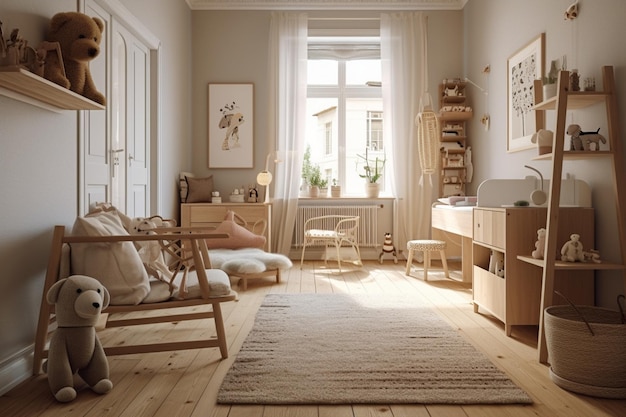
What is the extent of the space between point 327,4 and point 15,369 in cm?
519

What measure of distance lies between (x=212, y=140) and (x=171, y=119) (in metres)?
0.92

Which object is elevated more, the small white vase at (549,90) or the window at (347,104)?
the window at (347,104)

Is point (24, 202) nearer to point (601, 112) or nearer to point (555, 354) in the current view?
point (555, 354)

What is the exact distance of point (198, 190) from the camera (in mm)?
5684

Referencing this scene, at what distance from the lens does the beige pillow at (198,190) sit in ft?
18.5

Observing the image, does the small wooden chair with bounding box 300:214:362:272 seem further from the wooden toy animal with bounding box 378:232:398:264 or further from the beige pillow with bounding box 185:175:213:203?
the beige pillow with bounding box 185:175:213:203

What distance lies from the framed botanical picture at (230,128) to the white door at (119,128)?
151cm

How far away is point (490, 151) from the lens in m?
5.27

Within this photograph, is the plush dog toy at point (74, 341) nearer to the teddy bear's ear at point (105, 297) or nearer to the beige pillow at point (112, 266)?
the teddy bear's ear at point (105, 297)

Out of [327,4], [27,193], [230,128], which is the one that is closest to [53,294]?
[27,193]

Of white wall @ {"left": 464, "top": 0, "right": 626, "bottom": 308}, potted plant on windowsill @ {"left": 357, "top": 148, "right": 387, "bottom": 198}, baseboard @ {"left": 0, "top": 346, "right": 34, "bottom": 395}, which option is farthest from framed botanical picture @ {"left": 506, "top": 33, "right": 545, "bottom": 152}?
baseboard @ {"left": 0, "top": 346, "right": 34, "bottom": 395}

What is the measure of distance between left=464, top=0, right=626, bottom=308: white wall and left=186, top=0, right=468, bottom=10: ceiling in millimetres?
371

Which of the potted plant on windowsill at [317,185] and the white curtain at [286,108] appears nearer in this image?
the white curtain at [286,108]

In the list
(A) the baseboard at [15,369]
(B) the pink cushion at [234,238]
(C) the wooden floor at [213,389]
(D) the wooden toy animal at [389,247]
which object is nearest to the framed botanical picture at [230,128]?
(B) the pink cushion at [234,238]
